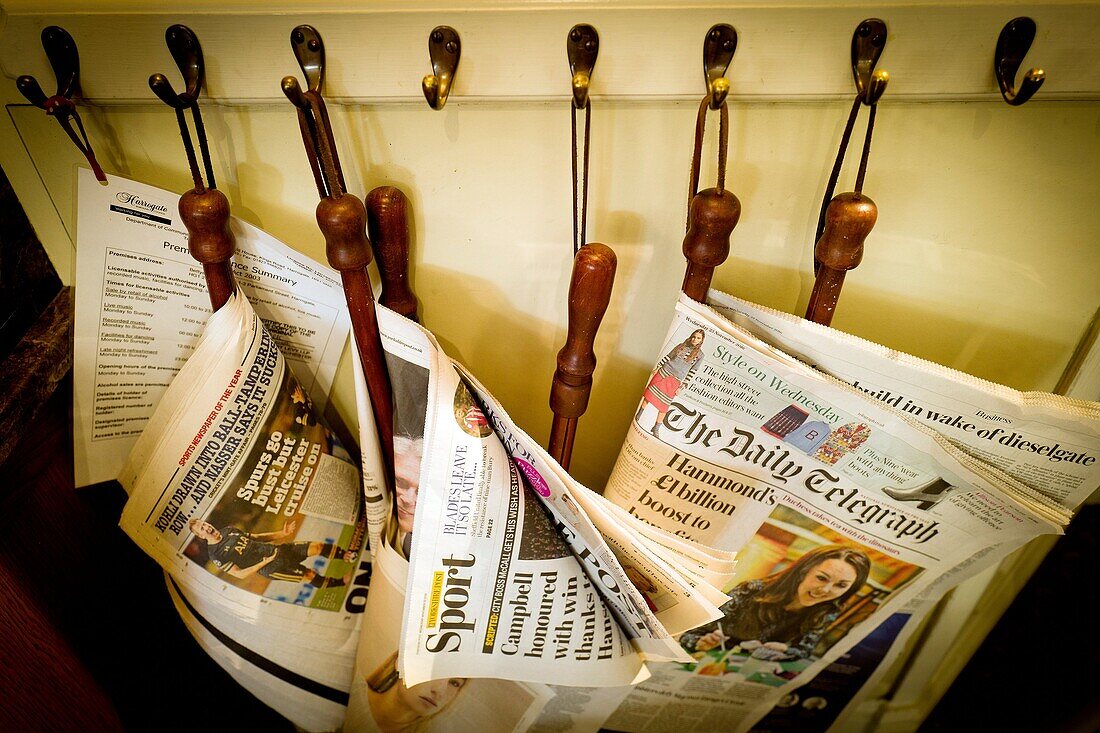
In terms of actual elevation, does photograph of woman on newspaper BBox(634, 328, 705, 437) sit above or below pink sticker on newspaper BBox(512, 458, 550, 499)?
above

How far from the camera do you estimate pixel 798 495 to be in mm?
459

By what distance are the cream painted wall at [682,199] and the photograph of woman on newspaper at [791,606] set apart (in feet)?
0.63

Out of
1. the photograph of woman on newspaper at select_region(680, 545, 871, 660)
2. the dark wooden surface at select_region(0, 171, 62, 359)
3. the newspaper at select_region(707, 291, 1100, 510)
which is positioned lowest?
the photograph of woman on newspaper at select_region(680, 545, 871, 660)

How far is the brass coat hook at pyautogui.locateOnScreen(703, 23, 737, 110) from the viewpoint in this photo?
340 mm

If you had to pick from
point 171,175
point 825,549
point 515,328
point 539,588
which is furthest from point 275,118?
point 825,549

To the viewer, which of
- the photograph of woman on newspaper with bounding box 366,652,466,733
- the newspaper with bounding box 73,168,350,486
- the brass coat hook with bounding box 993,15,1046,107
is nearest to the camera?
the brass coat hook with bounding box 993,15,1046,107

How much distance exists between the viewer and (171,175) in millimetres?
438

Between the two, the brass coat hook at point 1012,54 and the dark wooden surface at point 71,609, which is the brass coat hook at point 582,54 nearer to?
the brass coat hook at point 1012,54

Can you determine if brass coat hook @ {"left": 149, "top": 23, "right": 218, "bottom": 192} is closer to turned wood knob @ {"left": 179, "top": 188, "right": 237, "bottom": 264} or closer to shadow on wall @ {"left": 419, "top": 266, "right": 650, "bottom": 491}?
turned wood knob @ {"left": 179, "top": 188, "right": 237, "bottom": 264}

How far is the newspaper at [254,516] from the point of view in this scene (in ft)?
1.49

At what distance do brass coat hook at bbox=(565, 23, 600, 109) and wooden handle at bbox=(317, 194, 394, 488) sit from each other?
0.49 feet

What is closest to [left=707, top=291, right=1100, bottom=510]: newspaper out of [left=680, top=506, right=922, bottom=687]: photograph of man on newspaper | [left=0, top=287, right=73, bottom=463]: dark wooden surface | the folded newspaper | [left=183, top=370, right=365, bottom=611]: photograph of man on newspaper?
the folded newspaper

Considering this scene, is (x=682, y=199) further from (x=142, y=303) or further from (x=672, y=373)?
(x=142, y=303)

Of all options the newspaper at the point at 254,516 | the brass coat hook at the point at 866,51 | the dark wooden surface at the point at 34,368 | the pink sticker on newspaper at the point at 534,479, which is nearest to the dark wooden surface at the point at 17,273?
the dark wooden surface at the point at 34,368
